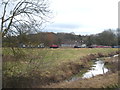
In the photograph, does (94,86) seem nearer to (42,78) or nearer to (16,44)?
(42,78)

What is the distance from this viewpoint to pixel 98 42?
72.4 metres

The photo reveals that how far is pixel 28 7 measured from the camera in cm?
1312

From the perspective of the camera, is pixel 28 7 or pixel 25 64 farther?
pixel 28 7

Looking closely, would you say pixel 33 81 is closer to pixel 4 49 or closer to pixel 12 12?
pixel 4 49

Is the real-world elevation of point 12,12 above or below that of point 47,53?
above

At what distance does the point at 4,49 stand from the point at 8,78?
152 cm

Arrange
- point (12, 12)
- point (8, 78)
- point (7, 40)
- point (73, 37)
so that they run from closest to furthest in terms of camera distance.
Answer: point (8, 78) → point (7, 40) → point (12, 12) → point (73, 37)

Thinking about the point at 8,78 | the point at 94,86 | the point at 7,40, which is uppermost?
the point at 7,40

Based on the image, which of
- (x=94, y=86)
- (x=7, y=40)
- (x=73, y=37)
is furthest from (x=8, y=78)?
(x=73, y=37)

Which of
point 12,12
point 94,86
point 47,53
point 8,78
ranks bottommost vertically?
point 94,86

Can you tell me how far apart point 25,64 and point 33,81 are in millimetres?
1091

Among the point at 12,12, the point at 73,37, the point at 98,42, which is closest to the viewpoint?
the point at 12,12

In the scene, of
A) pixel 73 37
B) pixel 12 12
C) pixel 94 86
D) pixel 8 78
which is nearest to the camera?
pixel 8 78

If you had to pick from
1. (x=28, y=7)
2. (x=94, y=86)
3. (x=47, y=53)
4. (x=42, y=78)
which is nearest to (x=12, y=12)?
(x=28, y=7)
